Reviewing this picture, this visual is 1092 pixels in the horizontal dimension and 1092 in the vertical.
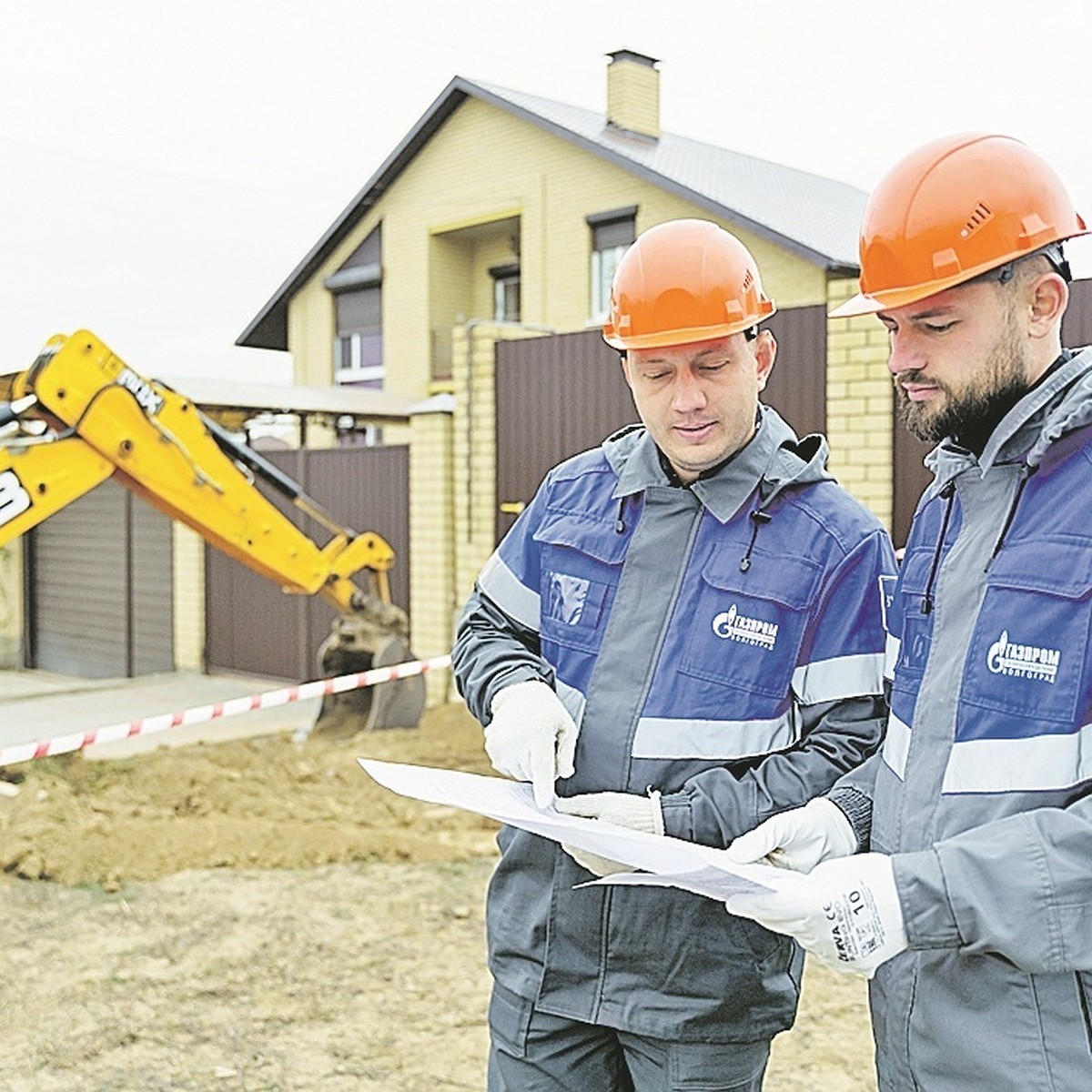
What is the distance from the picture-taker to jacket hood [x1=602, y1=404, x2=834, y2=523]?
2.39m

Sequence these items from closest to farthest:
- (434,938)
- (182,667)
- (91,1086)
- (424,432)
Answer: (91,1086)
(434,938)
(424,432)
(182,667)

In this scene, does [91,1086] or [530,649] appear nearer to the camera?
[530,649]

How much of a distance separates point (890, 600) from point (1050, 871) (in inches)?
24.9

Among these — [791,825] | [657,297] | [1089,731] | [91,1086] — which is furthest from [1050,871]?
[91,1086]

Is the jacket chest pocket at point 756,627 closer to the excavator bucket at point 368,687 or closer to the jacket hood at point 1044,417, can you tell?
the jacket hood at point 1044,417

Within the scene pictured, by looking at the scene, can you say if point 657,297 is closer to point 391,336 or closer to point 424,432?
point 424,432

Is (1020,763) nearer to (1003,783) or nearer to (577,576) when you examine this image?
(1003,783)

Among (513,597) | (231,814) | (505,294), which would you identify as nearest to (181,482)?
(231,814)

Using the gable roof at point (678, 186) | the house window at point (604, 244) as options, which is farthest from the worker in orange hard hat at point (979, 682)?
the house window at point (604, 244)

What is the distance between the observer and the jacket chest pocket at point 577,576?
2.48 meters

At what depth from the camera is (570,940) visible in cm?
240

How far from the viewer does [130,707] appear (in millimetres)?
11812

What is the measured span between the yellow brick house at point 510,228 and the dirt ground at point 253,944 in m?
4.18

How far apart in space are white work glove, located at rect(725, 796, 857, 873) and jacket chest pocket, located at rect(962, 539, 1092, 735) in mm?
390
